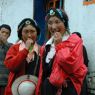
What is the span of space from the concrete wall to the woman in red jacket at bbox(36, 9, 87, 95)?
3449 mm

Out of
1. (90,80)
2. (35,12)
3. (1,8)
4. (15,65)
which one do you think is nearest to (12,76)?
(15,65)

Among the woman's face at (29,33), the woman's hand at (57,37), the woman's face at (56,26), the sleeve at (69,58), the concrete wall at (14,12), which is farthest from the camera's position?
the concrete wall at (14,12)

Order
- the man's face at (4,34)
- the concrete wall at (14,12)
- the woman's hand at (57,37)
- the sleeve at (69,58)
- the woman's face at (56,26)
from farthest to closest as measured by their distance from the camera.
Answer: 1. the concrete wall at (14,12)
2. the man's face at (4,34)
3. the woman's face at (56,26)
4. the woman's hand at (57,37)
5. the sleeve at (69,58)

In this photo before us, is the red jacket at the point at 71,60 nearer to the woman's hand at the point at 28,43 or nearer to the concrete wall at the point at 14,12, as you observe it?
the woman's hand at the point at 28,43

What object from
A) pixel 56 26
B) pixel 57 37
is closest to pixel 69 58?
pixel 57 37

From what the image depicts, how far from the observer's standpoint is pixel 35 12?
8.83 metres

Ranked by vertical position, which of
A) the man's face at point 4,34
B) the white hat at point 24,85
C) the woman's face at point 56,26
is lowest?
the white hat at point 24,85

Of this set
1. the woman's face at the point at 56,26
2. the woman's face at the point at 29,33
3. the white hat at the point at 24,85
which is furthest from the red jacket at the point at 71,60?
the woman's face at the point at 29,33

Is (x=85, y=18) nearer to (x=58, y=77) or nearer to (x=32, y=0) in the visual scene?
(x=58, y=77)

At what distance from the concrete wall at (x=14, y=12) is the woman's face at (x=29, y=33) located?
2907 millimetres

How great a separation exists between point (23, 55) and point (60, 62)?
812 millimetres

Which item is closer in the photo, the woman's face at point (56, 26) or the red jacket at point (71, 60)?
the red jacket at point (71, 60)

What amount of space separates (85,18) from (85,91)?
1.43 m

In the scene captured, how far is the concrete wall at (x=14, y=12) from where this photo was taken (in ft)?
29.1
